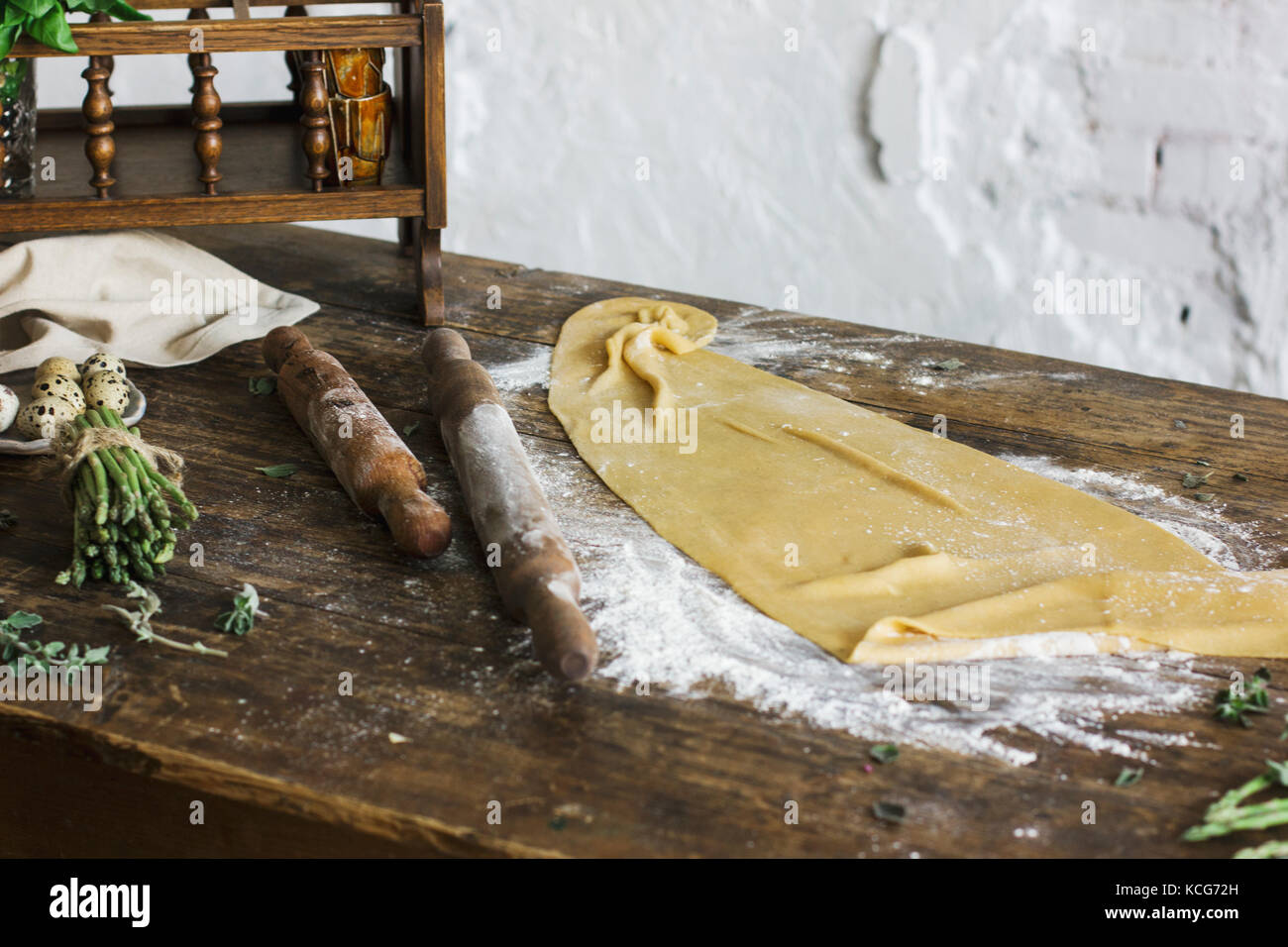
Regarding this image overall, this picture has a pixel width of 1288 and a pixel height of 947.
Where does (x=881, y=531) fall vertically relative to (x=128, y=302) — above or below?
below

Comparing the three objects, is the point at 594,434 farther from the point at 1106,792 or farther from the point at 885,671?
the point at 1106,792

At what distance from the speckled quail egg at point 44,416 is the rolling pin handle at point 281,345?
0.26 m

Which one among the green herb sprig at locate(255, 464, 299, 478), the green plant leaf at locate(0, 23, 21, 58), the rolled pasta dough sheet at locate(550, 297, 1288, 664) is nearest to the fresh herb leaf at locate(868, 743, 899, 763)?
the rolled pasta dough sheet at locate(550, 297, 1288, 664)

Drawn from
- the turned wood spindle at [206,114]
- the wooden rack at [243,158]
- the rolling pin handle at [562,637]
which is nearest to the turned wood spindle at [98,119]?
the wooden rack at [243,158]

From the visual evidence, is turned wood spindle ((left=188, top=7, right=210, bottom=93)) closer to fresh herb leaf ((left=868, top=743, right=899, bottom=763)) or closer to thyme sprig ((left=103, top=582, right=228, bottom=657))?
thyme sprig ((left=103, top=582, right=228, bottom=657))

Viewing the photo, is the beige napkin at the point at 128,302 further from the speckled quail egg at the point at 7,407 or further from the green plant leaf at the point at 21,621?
the green plant leaf at the point at 21,621

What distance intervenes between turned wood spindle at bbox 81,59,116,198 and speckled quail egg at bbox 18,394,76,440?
1.30 feet

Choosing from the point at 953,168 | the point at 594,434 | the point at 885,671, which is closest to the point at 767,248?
the point at 953,168

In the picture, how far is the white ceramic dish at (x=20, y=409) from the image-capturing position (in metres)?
1.29

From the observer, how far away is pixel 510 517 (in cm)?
109

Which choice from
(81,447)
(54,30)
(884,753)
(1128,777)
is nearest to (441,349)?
(81,447)

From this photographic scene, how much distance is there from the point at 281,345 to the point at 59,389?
263 millimetres

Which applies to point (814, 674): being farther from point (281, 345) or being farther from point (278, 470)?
point (281, 345)

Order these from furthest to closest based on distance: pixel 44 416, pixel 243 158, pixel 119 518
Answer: pixel 243 158
pixel 44 416
pixel 119 518
